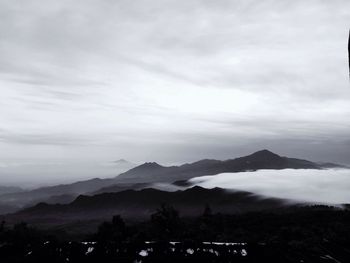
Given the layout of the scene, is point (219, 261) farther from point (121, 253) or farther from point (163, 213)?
point (163, 213)

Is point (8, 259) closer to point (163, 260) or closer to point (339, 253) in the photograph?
point (163, 260)

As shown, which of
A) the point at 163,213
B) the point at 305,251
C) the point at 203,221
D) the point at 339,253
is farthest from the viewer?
the point at 203,221

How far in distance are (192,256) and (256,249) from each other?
9.69m

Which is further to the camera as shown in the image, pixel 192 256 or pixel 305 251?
pixel 305 251

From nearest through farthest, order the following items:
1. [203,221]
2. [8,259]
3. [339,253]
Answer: [8,259]
[339,253]
[203,221]

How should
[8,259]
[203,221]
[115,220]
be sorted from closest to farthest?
[8,259]
[115,220]
[203,221]

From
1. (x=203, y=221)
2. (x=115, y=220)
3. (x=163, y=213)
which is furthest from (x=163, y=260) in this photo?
(x=203, y=221)

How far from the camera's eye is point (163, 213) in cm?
14650

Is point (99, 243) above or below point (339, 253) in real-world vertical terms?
above

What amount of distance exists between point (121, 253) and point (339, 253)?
38264 millimetres

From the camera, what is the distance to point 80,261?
4853 centimetres

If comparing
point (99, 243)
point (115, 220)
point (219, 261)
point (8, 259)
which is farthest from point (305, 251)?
point (115, 220)

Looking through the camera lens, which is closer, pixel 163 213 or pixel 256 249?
pixel 256 249

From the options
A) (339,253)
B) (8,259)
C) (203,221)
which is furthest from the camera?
(203,221)
